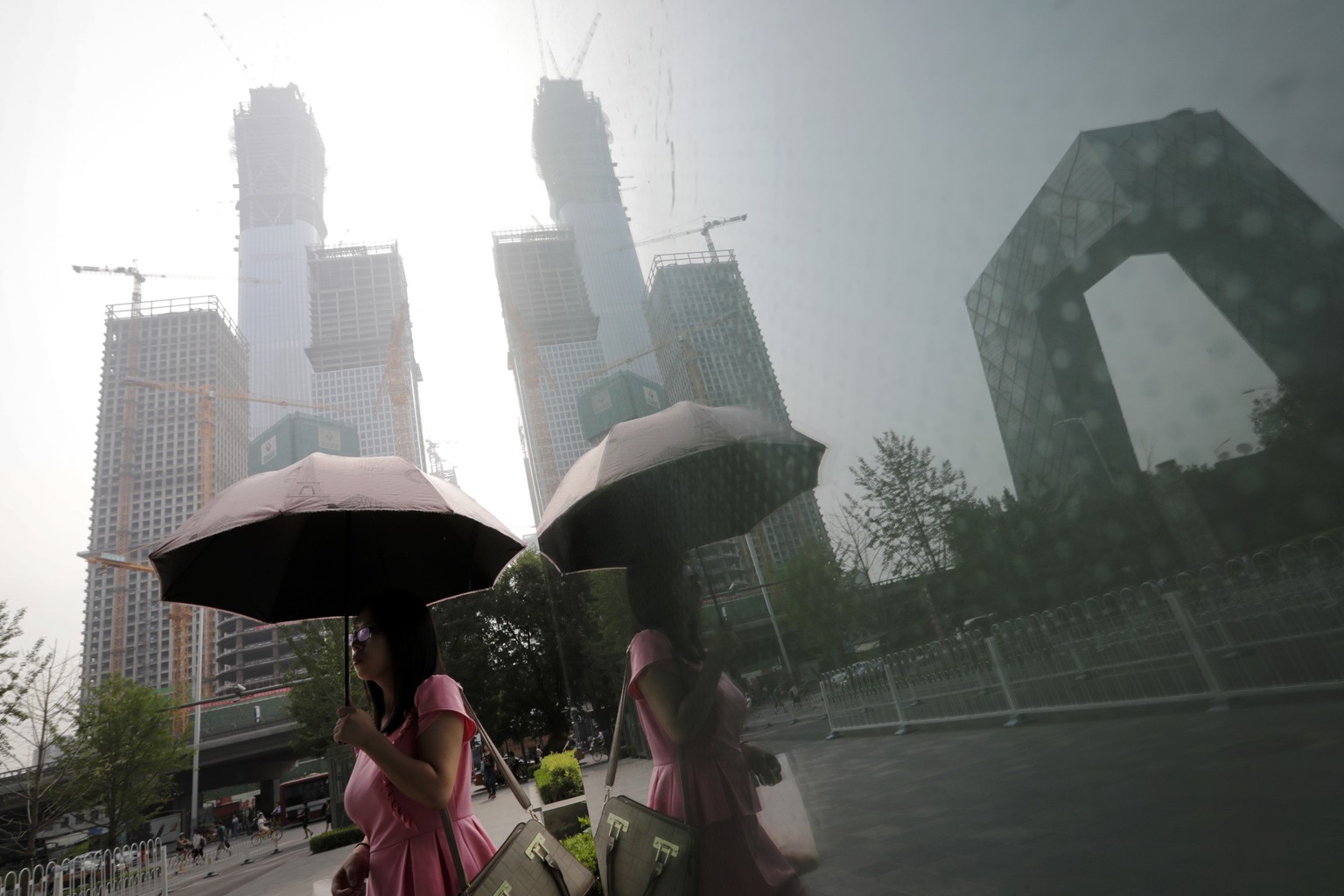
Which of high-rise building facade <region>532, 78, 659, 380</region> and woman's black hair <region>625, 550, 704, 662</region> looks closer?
woman's black hair <region>625, 550, 704, 662</region>

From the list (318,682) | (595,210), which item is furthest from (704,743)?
(318,682)

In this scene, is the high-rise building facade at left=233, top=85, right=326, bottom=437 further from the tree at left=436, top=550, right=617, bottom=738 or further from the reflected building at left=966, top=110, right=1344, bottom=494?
the reflected building at left=966, top=110, right=1344, bottom=494

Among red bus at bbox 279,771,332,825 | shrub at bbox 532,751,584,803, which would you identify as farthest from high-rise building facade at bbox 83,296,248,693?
shrub at bbox 532,751,584,803

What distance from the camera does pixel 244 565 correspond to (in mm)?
2604

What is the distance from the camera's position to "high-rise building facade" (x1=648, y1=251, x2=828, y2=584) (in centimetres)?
153

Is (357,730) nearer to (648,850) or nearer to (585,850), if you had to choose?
(648,850)

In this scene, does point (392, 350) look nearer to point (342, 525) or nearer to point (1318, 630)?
point (342, 525)

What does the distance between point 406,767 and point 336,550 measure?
4.71 ft

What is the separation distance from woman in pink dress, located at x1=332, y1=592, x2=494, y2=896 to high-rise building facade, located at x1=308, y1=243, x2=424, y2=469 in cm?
3726

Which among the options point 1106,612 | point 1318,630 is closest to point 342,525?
point 1106,612

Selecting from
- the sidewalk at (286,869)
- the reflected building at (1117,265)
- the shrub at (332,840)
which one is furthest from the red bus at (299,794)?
the reflected building at (1117,265)

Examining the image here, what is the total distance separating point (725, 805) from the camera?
67.4 inches

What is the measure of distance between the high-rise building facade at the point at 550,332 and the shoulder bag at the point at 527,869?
6.96 ft

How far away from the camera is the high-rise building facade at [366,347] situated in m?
39.1
